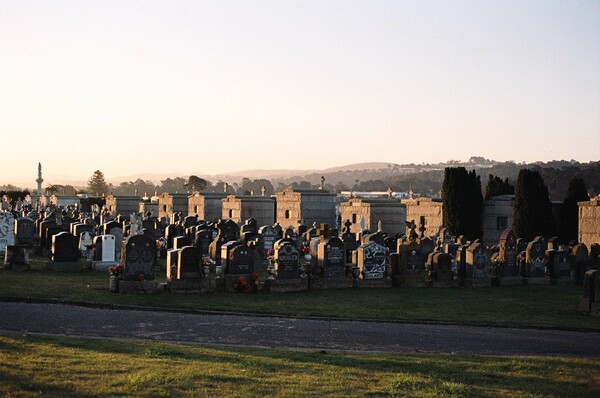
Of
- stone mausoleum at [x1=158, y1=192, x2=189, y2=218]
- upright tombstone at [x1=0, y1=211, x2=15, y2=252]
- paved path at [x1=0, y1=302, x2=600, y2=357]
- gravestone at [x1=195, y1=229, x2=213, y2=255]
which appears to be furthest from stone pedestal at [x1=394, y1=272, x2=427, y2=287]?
stone mausoleum at [x1=158, y1=192, x2=189, y2=218]

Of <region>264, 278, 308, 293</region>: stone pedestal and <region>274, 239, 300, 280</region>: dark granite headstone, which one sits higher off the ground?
<region>274, 239, 300, 280</region>: dark granite headstone

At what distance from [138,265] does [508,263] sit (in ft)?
44.0

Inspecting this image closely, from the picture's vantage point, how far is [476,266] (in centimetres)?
2423

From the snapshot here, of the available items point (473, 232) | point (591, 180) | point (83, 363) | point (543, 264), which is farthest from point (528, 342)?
point (591, 180)

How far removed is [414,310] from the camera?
59.3 feet

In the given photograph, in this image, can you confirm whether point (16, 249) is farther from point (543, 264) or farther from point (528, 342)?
point (543, 264)

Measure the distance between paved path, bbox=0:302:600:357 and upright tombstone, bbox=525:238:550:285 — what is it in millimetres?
10329

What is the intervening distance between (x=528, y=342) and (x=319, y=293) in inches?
330

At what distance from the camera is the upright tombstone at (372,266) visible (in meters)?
23.2

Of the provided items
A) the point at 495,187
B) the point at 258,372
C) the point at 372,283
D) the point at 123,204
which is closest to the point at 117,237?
the point at 372,283

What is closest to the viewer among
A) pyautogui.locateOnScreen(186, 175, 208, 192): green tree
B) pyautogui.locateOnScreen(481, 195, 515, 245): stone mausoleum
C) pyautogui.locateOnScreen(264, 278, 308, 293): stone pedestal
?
pyautogui.locateOnScreen(264, 278, 308, 293): stone pedestal

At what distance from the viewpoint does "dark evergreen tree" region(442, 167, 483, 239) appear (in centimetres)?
4138

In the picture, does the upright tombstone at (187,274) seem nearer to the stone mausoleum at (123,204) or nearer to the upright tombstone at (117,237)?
the upright tombstone at (117,237)

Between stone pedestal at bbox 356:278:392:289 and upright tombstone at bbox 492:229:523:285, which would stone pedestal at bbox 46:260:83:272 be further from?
upright tombstone at bbox 492:229:523:285
